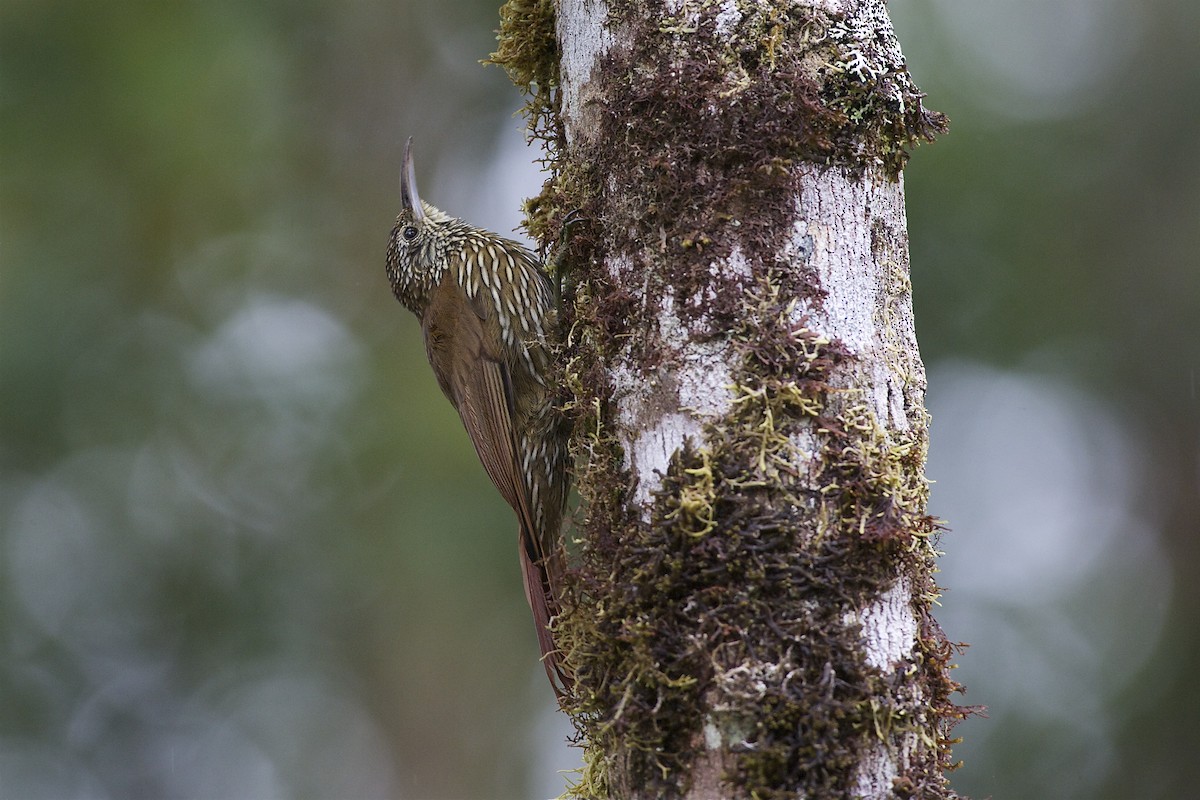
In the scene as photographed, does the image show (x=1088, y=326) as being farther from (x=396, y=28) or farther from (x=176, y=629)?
(x=176, y=629)

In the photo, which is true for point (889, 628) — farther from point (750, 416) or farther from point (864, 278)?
point (864, 278)

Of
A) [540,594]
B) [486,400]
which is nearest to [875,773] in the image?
[540,594]

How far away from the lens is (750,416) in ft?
6.26

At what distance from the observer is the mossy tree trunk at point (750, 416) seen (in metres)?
1.78

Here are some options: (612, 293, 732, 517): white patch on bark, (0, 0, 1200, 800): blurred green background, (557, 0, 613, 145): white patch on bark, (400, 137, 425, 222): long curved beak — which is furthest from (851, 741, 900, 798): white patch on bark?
(0, 0, 1200, 800): blurred green background

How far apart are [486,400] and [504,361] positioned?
0.14 meters

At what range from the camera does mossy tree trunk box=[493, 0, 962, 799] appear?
178 cm

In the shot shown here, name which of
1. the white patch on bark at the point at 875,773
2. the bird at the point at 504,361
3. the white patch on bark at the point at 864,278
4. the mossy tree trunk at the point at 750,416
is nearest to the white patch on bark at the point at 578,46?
the mossy tree trunk at the point at 750,416

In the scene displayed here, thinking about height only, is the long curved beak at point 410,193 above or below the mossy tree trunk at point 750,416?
above

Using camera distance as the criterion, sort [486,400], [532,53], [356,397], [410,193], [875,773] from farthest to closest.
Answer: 1. [356,397]
2. [410,193]
3. [486,400]
4. [532,53]
5. [875,773]

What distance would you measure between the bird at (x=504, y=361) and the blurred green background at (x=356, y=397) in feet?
11.5

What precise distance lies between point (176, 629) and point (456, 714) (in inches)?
89.1

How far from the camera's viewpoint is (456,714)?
22.9 feet

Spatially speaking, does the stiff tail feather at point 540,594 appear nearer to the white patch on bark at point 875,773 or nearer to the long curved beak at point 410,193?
the white patch on bark at point 875,773
